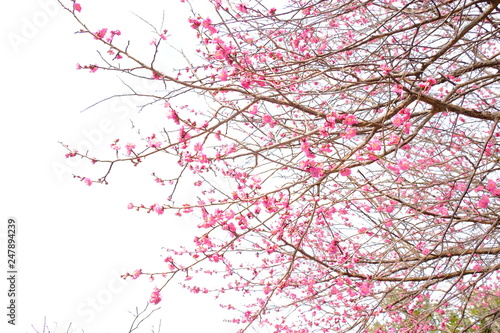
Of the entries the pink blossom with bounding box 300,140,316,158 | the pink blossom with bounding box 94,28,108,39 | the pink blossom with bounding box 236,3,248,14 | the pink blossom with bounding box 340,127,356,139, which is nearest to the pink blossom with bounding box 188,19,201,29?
the pink blossom with bounding box 94,28,108,39

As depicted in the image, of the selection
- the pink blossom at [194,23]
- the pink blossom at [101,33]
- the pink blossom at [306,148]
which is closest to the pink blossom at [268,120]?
the pink blossom at [306,148]

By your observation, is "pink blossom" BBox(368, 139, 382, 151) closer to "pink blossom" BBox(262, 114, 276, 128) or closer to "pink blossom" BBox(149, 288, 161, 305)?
"pink blossom" BBox(262, 114, 276, 128)

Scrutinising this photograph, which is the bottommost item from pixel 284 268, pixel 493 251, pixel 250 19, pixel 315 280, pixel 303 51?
pixel 493 251

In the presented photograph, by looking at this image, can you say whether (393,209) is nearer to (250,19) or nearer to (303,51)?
(303,51)

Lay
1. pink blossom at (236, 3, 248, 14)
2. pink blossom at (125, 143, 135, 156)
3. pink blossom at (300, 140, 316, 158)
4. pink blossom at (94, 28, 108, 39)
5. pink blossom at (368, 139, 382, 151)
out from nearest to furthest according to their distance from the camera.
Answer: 1. pink blossom at (94, 28, 108, 39)
2. pink blossom at (300, 140, 316, 158)
3. pink blossom at (125, 143, 135, 156)
4. pink blossom at (368, 139, 382, 151)
5. pink blossom at (236, 3, 248, 14)

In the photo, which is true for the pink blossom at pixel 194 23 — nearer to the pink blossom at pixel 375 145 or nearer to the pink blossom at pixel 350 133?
the pink blossom at pixel 350 133

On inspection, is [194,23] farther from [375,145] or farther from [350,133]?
[375,145]

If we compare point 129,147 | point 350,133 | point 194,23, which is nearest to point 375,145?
point 350,133

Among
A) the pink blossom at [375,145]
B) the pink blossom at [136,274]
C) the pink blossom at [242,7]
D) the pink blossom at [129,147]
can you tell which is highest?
the pink blossom at [242,7]

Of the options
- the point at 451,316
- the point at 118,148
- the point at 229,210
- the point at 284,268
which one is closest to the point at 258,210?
the point at 229,210

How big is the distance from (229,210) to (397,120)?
1.12 metres

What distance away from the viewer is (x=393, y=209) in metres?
3.56

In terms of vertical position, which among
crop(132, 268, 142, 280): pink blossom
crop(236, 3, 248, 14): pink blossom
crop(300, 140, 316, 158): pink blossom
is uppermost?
crop(236, 3, 248, 14): pink blossom

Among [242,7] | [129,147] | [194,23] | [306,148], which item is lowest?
[306,148]
